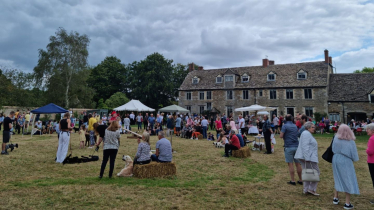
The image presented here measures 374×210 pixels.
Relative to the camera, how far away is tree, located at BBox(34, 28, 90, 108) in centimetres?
3522

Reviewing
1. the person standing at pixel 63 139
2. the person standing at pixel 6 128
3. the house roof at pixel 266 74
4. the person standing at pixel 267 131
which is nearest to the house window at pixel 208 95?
the house roof at pixel 266 74

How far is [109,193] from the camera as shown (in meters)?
5.50

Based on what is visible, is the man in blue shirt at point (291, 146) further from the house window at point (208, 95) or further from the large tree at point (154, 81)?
the large tree at point (154, 81)

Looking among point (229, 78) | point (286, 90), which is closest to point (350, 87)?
point (286, 90)

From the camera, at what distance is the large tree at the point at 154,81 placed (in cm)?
4319

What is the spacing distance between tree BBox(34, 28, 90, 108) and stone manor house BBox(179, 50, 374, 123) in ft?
57.6

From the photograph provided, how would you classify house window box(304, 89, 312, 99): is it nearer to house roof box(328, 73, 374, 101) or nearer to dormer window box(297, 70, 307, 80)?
dormer window box(297, 70, 307, 80)

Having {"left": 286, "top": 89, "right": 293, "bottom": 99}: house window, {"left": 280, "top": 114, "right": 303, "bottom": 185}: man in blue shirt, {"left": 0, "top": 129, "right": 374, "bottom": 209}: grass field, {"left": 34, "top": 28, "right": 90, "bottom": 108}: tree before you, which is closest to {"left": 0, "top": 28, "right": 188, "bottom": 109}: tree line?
{"left": 34, "top": 28, "right": 90, "bottom": 108}: tree

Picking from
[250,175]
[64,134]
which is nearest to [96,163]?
[64,134]

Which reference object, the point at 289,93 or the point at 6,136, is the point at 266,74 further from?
the point at 6,136

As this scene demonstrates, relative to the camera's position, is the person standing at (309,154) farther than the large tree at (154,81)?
No

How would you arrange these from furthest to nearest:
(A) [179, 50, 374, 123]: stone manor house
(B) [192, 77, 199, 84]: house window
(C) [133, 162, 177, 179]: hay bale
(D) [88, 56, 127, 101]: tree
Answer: (D) [88, 56, 127, 101]: tree → (B) [192, 77, 199, 84]: house window → (A) [179, 50, 374, 123]: stone manor house → (C) [133, 162, 177, 179]: hay bale

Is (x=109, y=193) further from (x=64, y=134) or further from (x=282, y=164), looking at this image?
(x=282, y=164)

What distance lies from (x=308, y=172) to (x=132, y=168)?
490 centimetres
